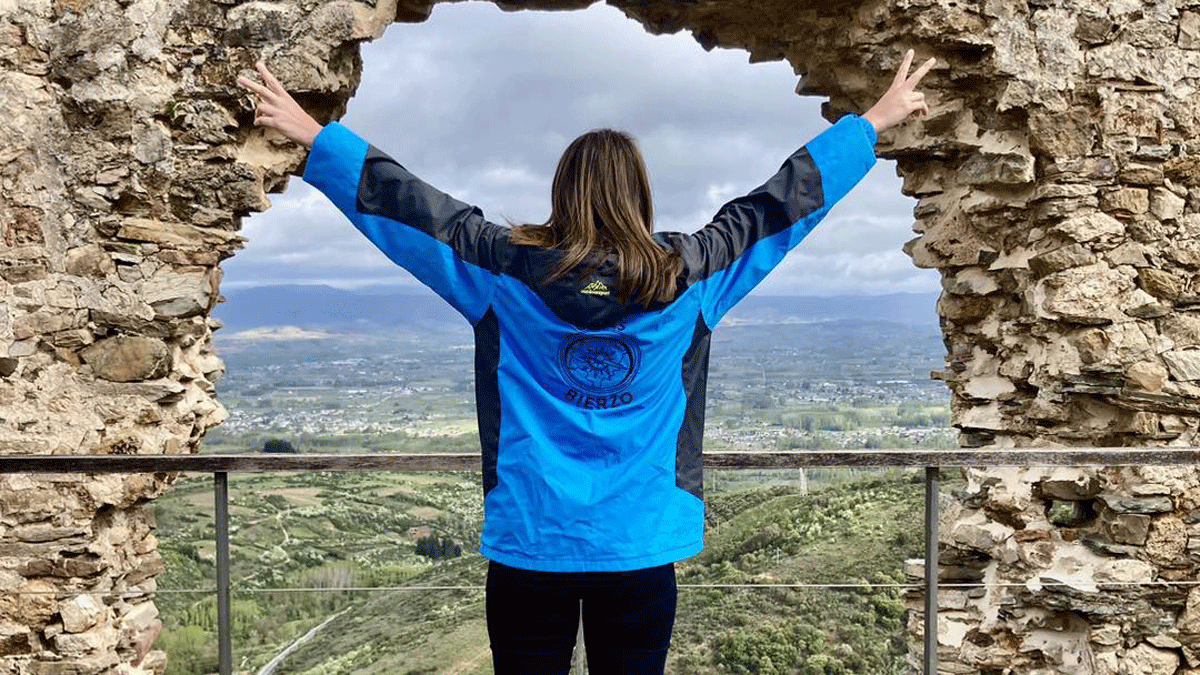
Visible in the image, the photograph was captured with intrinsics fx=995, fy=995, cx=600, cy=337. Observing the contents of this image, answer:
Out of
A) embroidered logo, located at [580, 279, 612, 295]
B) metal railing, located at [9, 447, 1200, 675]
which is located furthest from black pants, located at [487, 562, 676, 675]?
metal railing, located at [9, 447, 1200, 675]

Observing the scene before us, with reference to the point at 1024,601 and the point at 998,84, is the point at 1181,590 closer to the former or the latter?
the point at 1024,601

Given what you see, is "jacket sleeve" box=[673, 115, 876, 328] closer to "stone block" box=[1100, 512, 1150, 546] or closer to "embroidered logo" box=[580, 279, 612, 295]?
"embroidered logo" box=[580, 279, 612, 295]

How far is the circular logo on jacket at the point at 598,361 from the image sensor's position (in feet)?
5.07

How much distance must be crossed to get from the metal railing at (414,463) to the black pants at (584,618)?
2.60 ft

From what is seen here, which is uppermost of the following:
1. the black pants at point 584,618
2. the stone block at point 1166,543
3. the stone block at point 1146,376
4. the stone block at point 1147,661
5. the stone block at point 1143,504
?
the stone block at point 1146,376

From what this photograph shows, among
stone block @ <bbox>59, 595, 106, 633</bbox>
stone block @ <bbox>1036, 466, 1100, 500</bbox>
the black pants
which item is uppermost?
the black pants

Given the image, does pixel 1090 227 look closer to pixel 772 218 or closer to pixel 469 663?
pixel 772 218

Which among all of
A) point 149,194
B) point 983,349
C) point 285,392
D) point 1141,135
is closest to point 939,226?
point 983,349

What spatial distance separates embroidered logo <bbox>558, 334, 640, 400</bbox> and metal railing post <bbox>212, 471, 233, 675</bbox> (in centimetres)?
121

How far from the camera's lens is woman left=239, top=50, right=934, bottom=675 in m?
1.53

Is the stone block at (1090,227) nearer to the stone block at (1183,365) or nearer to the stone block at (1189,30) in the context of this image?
the stone block at (1183,365)

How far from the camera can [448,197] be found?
1.66 m

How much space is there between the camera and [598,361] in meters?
1.55

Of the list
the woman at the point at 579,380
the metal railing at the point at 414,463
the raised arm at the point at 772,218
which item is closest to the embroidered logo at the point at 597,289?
the woman at the point at 579,380
